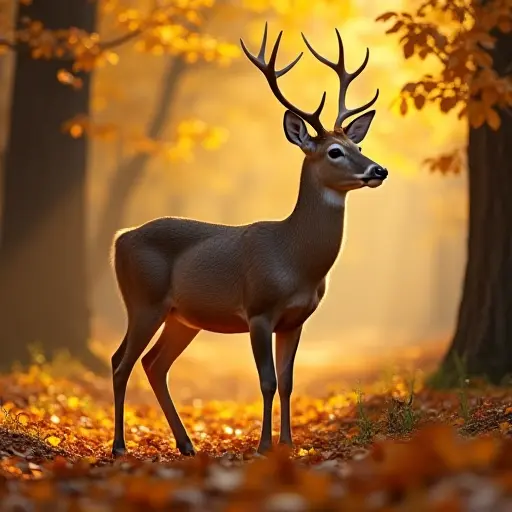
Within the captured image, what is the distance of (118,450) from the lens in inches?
284

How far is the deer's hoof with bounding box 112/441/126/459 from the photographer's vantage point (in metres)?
7.12

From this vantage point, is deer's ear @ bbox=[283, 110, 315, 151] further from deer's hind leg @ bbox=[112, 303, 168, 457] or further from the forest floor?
the forest floor

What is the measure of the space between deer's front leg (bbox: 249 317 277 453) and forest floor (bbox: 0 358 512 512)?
0.24 metres

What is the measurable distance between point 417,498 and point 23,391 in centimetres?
716

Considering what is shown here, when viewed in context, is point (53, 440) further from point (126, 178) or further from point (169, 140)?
point (126, 178)

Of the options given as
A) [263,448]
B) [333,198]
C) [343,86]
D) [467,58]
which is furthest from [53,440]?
[467,58]

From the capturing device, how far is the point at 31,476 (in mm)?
5273

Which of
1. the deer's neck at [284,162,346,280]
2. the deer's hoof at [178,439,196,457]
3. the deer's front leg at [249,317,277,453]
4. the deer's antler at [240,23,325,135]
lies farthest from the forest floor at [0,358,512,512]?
the deer's antler at [240,23,325,135]

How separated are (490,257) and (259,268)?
153 inches

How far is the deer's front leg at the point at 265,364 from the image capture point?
6.86 meters

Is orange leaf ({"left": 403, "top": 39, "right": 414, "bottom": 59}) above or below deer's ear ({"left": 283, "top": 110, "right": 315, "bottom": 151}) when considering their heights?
above

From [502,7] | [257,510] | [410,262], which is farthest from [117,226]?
[410,262]

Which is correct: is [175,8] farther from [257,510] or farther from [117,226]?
[117,226]

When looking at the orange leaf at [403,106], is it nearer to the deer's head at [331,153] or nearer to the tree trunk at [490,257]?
the deer's head at [331,153]
